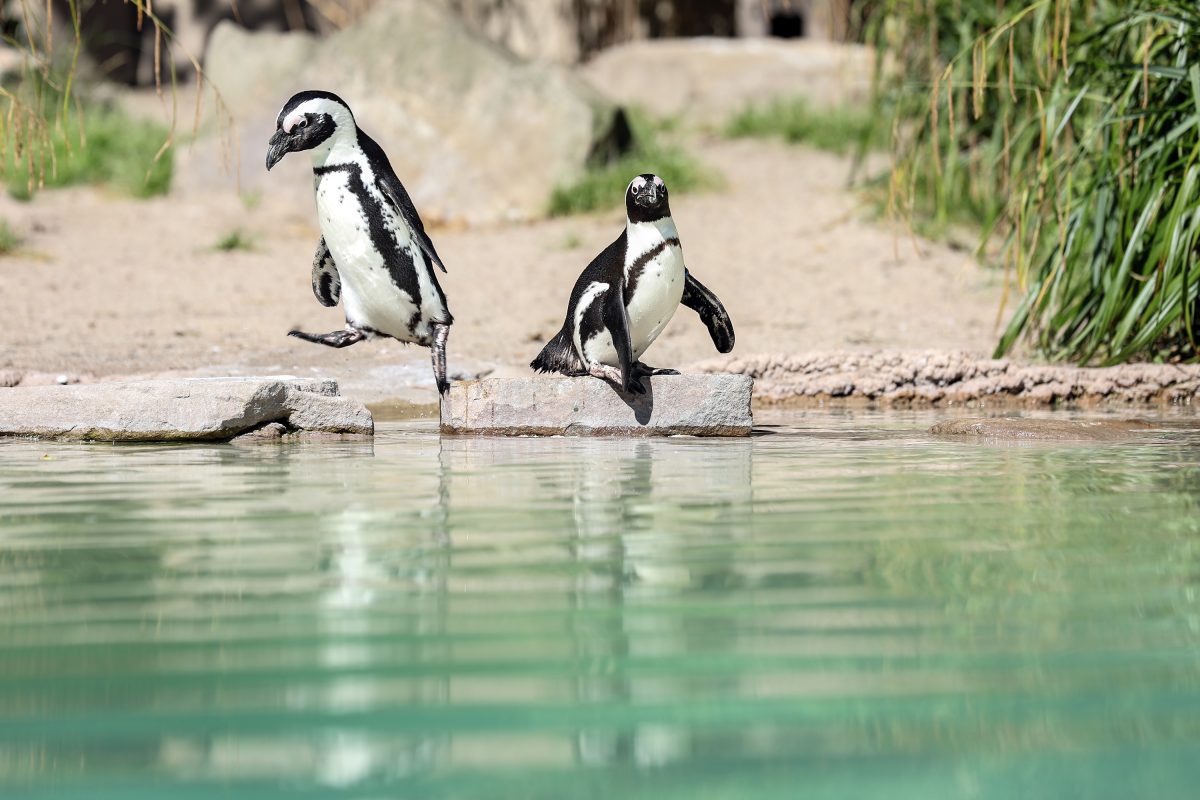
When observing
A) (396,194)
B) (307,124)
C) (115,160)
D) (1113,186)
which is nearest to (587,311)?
(396,194)

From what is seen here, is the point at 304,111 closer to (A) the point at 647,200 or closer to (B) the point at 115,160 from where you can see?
(A) the point at 647,200

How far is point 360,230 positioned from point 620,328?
96 cm

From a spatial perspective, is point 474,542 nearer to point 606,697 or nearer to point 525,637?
point 525,637

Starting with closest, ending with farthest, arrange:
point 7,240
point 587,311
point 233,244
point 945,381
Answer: point 587,311, point 945,381, point 7,240, point 233,244

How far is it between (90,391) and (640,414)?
196 centimetres

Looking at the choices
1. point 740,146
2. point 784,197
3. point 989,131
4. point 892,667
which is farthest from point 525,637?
point 740,146

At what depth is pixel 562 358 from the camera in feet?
19.2

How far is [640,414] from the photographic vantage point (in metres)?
5.61

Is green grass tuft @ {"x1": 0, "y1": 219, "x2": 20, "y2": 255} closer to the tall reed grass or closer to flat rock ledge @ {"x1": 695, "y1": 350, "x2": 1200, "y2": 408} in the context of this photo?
flat rock ledge @ {"x1": 695, "y1": 350, "x2": 1200, "y2": 408}

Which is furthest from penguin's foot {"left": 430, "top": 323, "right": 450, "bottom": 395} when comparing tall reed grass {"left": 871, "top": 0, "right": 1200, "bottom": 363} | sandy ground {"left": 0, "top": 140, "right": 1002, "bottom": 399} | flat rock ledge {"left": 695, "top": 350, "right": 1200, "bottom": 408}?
tall reed grass {"left": 871, "top": 0, "right": 1200, "bottom": 363}

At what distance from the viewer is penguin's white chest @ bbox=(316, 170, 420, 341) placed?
523cm

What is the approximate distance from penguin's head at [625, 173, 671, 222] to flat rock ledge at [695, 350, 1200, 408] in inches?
61.1

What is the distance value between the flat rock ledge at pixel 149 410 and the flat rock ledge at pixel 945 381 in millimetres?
2335

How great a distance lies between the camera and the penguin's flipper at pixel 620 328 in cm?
527
